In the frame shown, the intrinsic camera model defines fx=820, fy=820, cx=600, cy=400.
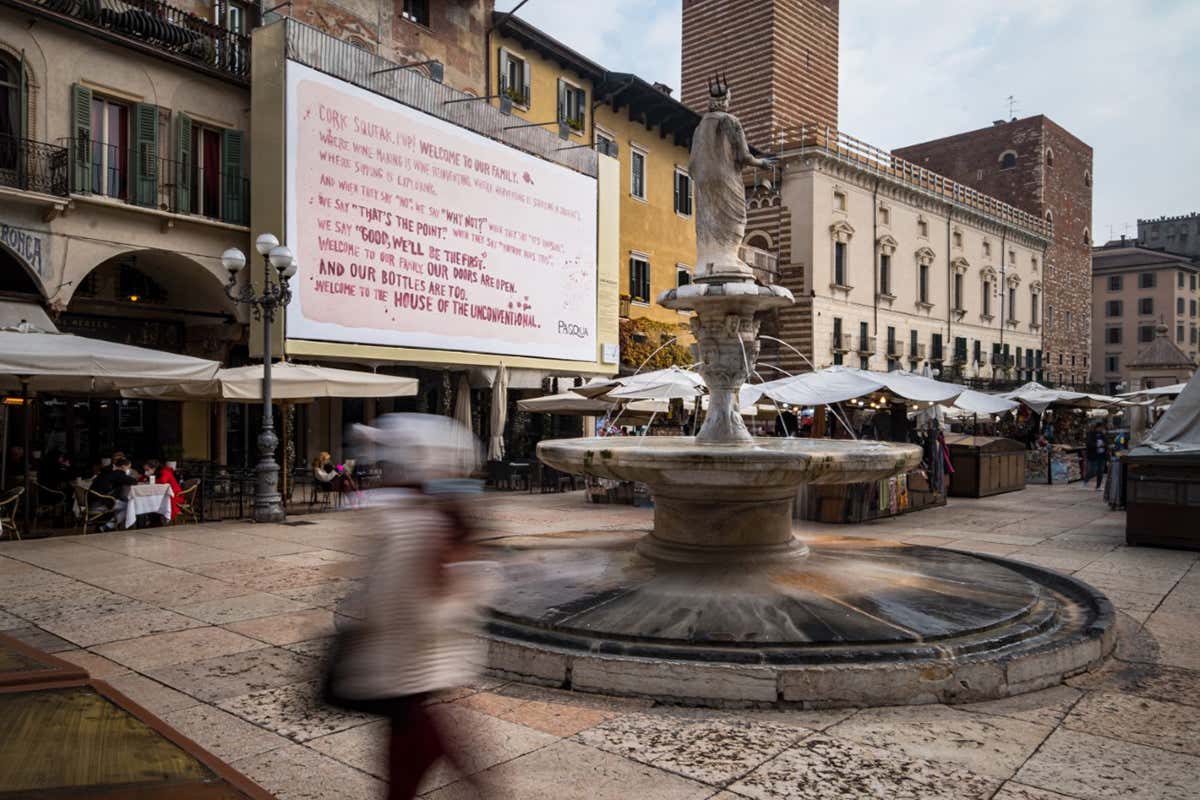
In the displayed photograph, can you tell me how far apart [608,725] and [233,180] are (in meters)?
16.9

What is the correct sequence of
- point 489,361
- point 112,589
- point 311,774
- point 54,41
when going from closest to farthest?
point 311,774
point 112,589
point 54,41
point 489,361

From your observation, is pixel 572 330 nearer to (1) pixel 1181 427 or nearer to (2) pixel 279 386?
(2) pixel 279 386

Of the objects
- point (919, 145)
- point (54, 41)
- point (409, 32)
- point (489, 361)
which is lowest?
point (489, 361)

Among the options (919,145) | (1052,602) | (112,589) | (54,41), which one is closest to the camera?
(1052,602)

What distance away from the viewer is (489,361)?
70.1ft

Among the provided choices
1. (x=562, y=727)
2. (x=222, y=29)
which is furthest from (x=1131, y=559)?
(x=222, y=29)

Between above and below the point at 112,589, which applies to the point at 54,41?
above

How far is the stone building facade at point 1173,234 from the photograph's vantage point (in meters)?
85.9

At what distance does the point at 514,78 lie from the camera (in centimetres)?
2498

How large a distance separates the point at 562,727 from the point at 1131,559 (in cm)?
840

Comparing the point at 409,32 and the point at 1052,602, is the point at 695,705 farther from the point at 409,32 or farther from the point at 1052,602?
the point at 409,32

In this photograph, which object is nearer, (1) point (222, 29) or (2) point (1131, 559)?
(2) point (1131, 559)

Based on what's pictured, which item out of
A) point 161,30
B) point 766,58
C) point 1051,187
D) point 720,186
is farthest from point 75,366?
point 1051,187

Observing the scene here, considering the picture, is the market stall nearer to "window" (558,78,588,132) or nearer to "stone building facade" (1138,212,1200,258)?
"window" (558,78,588,132)
